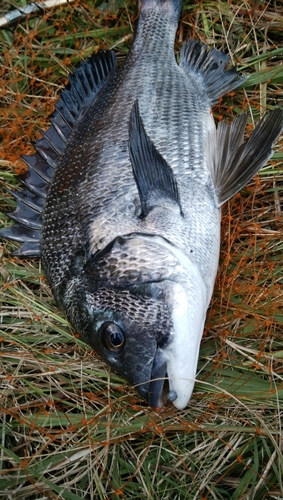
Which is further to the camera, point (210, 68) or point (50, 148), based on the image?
point (210, 68)

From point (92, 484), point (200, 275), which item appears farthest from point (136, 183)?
point (92, 484)

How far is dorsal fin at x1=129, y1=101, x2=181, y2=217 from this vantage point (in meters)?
2.46

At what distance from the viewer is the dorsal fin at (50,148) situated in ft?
9.61

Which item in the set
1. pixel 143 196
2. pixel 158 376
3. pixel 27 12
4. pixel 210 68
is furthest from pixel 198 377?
pixel 27 12

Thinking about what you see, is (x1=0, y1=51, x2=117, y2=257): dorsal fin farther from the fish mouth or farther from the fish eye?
the fish mouth

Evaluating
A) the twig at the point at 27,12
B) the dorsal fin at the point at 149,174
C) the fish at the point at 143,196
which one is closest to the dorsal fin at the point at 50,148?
the fish at the point at 143,196

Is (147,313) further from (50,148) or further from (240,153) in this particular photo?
(50,148)

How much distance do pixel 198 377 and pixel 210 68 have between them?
6.33ft

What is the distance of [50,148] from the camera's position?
3012mm

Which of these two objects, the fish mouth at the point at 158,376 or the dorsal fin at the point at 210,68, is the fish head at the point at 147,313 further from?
the dorsal fin at the point at 210,68

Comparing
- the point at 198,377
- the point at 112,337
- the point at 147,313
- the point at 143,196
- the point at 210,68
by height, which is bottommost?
the point at 198,377

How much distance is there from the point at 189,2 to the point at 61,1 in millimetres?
933

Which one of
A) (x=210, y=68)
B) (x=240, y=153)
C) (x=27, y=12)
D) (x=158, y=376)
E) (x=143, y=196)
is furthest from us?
(x=27, y=12)

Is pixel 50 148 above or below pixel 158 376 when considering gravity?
above
